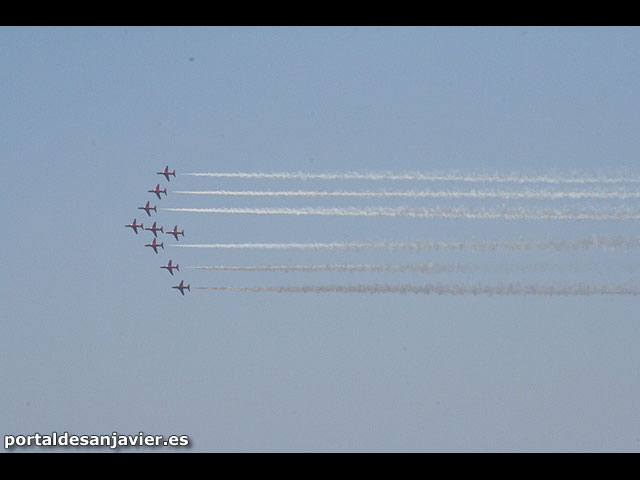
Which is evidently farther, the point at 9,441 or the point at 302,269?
the point at 302,269

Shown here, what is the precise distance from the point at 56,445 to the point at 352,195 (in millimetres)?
23925

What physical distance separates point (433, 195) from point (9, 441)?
84.6 ft

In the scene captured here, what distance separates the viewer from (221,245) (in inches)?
2904

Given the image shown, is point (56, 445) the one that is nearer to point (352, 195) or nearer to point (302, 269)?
point (302, 269)
